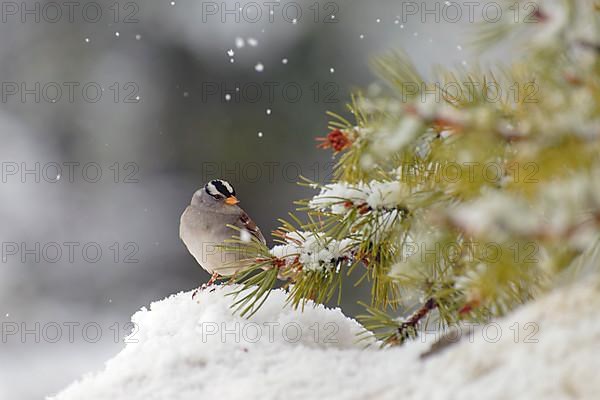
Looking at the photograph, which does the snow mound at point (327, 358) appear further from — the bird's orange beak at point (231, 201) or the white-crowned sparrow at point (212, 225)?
the bird's orange beak at point (231, 201)

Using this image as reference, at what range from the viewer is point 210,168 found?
21.7ft

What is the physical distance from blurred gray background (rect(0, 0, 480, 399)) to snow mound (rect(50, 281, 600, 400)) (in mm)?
4729

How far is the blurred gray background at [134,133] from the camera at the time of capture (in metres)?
6.63

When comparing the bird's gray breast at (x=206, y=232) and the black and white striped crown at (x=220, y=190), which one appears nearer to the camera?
the bird's gray breast at (x=206, y=232)

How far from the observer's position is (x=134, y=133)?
23.0 ft

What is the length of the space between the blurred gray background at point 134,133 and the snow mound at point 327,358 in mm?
4729

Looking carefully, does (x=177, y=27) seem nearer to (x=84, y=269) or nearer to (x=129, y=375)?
(x=84, y=269)

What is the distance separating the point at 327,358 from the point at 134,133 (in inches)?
239

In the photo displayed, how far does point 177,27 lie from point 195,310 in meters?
5.75

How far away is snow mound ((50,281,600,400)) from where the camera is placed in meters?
0.91

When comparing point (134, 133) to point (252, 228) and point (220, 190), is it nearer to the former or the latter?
point (220, 190)

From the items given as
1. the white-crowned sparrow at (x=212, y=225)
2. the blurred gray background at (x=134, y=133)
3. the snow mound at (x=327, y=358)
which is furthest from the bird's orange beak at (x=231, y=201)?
the blurred gray background at (x=134, y=133)

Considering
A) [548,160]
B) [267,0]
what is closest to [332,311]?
[548,160]

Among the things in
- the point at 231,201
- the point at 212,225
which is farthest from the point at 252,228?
the point at 231,201
